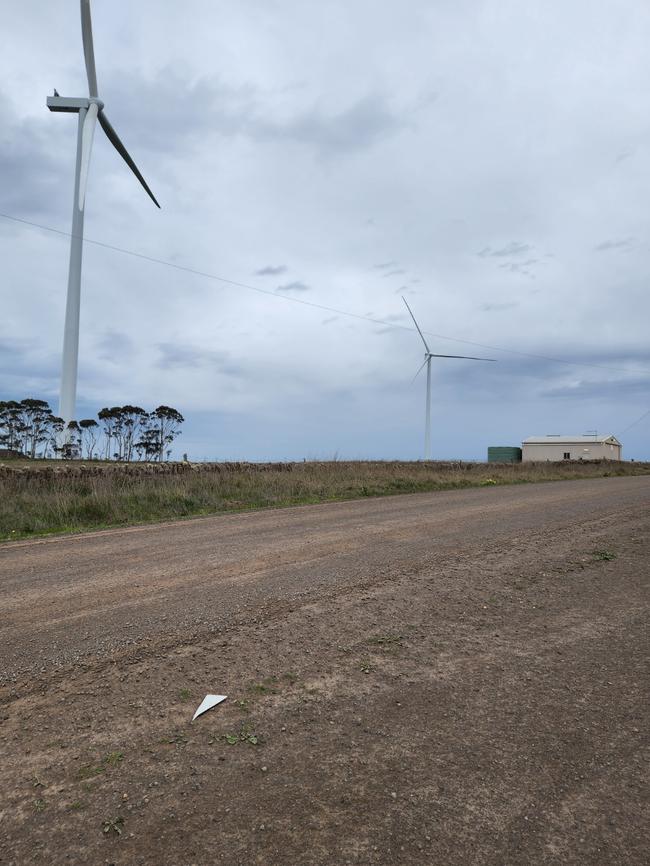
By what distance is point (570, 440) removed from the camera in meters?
69.6

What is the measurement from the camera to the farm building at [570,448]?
Answer: 219ft

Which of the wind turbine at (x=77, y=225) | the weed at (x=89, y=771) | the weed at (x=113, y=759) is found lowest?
the weed at (x=89, y=771)

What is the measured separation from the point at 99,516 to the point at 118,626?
842cm

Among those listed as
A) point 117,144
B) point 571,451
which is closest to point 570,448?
point 571,451

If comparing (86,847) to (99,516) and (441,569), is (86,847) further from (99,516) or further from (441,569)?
(99,516)

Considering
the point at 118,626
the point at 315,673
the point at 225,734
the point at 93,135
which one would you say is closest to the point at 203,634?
the point at 118,626

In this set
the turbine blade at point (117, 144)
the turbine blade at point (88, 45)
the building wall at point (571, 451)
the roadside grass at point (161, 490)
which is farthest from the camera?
the building wall at point (571, 451)

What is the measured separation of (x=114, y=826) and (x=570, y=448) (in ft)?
240

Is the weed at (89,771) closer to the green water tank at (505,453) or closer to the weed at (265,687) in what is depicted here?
the weed at (265,687)

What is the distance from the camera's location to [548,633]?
177 inches

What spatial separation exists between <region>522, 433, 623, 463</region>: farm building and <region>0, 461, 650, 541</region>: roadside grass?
51551mm

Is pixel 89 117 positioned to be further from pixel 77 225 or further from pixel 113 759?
pixel 113 759

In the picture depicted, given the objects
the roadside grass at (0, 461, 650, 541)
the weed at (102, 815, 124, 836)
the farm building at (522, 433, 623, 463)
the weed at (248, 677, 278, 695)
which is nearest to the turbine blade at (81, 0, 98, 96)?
the roadside grass at (0, 461, 650, 541)

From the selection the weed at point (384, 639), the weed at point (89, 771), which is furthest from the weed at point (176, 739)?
the weed at point (384, 639)
